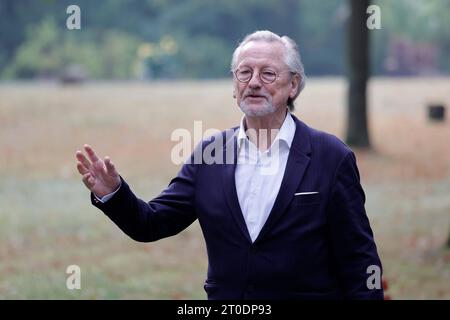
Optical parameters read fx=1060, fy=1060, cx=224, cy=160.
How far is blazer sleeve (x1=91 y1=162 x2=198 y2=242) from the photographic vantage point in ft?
15.1

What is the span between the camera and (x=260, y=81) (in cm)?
462

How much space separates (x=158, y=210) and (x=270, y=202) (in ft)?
1.83

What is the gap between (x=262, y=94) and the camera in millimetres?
4605

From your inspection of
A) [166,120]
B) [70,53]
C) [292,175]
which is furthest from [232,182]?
[70,53]

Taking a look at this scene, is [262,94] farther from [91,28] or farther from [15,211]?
[91,28]

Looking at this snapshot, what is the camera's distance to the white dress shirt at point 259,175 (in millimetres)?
4527

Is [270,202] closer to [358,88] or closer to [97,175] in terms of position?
[97,175]

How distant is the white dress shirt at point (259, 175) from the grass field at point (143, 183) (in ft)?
18.4

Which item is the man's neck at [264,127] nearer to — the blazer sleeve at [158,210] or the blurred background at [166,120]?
the blazer sleeve at [158,210]

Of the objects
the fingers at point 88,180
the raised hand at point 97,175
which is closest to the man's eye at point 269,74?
the raised hand at point 97,175

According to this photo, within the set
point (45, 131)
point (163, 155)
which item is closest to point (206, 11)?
point (45, 131)

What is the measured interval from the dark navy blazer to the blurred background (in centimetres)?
108

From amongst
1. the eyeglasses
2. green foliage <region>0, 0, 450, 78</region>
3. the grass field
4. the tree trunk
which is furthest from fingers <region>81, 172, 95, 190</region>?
green foliage <region>0, 0, 450, 78</region>

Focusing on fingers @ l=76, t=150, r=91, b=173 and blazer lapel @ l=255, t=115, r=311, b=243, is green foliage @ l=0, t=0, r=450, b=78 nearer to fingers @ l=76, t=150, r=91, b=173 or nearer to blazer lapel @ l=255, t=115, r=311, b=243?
blazer lapel @ l=255, t=115, r=311, b=243
